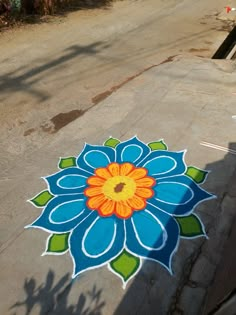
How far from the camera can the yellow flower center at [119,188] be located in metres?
4.56

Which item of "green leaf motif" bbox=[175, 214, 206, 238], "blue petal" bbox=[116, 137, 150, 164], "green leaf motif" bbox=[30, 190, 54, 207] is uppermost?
"green leaf motif" bbox=[30, 190, 54, 207]

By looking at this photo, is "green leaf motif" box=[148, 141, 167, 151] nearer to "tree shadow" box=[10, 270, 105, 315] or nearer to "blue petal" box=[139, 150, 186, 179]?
"blue petal" box=[139, 150, 186, 179]

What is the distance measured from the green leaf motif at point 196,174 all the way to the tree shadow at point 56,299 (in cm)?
214

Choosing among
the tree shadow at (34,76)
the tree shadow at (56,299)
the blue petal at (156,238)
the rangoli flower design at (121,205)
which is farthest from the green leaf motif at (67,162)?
the tree shadow at (34,76)

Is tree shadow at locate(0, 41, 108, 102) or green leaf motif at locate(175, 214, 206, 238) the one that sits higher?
tree shadow at locate(0, 41, 108, 102)

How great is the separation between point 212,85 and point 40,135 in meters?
3.82

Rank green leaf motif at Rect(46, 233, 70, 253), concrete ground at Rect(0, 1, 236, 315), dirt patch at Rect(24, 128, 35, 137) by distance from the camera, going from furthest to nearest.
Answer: dirt patch at Rect(24, 128, 35, 137) → green leaf motif at Rect(46, 233, 70, 253) → concrete ground at Rect(0, 1, 236, 315)

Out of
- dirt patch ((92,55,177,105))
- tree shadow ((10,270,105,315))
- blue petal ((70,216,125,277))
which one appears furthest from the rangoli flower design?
dirt patch ((92,55,177,105))

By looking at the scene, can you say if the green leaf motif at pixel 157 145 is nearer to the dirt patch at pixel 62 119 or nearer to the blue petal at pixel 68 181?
the blue petal at pixel 68 181

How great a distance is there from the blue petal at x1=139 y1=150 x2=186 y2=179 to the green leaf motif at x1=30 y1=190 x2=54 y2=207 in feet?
4.82

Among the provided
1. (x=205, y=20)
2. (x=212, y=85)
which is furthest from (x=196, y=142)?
(x=205, y=20)

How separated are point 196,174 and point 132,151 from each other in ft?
3.67

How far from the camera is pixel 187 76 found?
770 centimetres

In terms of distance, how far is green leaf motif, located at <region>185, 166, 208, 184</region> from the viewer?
4742 millimetres
